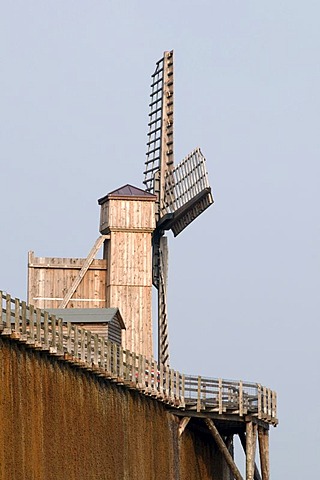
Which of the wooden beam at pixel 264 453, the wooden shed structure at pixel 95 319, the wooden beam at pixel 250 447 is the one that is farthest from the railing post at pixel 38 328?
the wooden beam at pixel 264 453

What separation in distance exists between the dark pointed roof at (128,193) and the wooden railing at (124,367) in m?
11.1

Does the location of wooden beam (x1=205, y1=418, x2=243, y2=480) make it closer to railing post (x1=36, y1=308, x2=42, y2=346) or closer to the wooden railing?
the wooden railing

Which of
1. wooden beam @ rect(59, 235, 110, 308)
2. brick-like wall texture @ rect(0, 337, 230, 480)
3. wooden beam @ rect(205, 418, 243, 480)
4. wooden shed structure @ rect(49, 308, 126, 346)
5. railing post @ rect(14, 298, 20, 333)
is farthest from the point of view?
wooden beam @ rect(59, 235, 110, 308)

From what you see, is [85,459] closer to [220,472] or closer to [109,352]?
[109,352]

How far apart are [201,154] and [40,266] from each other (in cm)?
854

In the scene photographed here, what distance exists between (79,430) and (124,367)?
618 centimetres

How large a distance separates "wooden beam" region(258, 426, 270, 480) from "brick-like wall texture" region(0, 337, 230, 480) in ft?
7.05

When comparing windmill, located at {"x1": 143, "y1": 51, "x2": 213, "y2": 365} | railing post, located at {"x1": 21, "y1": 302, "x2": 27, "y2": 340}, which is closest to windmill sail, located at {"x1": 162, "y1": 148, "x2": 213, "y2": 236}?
windmill, located at {"x1": 143, "y1": 51, "x2": 213, "y2": 365}

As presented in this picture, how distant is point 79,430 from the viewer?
4503cm

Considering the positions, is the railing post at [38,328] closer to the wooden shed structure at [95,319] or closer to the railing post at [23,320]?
the railing post at [23,320]

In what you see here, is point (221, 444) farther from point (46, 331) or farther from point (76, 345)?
point (46, 331)

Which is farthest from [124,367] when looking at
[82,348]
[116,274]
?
[116,274]

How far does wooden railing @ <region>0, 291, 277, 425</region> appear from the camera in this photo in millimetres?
40562

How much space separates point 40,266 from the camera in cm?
6644
